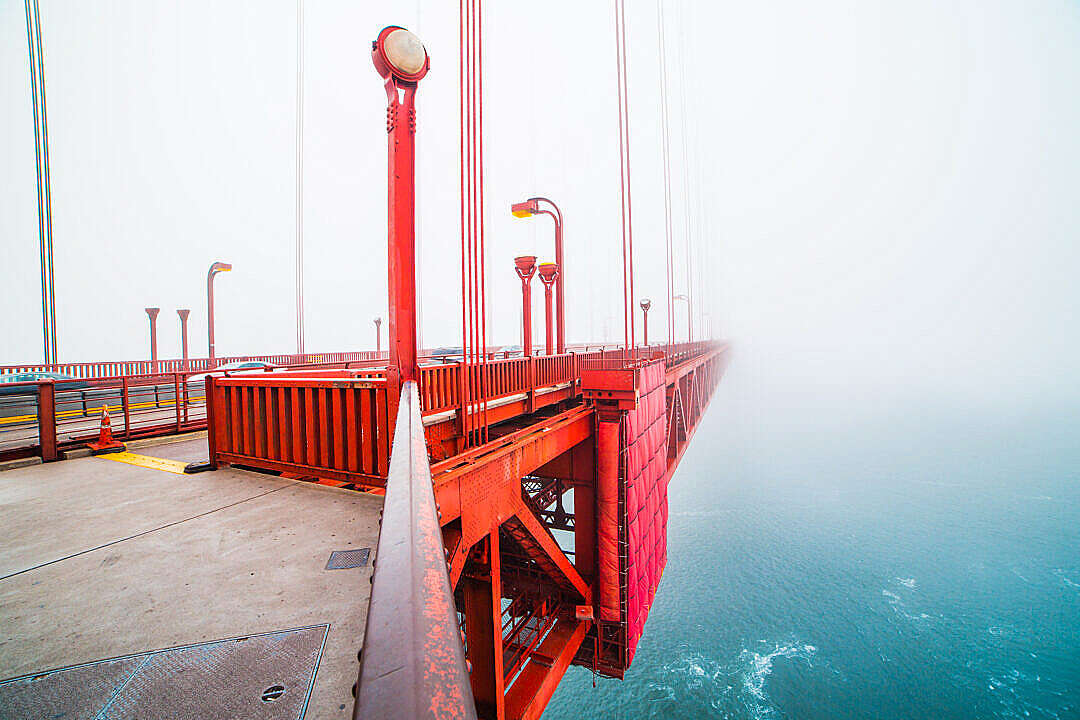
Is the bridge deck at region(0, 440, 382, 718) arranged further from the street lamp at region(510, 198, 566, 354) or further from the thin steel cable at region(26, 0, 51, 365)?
the thin steel cable at region(26, 0, 51, 365)

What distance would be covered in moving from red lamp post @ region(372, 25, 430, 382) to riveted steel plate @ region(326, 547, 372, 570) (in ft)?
7.94

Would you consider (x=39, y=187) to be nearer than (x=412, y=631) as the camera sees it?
No

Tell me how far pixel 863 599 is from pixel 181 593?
129ft

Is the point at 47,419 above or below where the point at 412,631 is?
below

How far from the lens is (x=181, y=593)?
2600mm

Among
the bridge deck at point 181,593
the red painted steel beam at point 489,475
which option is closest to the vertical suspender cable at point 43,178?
the bridge deck at point 181,593

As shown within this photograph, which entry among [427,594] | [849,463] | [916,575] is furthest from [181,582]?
[849,463]

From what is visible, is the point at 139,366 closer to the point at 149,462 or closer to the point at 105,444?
the point at 105,444

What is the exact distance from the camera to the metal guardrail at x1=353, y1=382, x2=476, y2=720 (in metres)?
0.54

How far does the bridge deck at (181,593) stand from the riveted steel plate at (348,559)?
76mm

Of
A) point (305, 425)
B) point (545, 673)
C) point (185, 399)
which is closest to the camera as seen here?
point (305, 425)

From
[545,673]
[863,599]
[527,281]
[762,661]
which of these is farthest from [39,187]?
[863,599]

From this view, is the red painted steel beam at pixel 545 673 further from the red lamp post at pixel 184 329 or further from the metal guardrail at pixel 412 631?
the red lamp post at pixel 184 329

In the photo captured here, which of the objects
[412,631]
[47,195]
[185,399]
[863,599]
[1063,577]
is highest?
[47,195]
